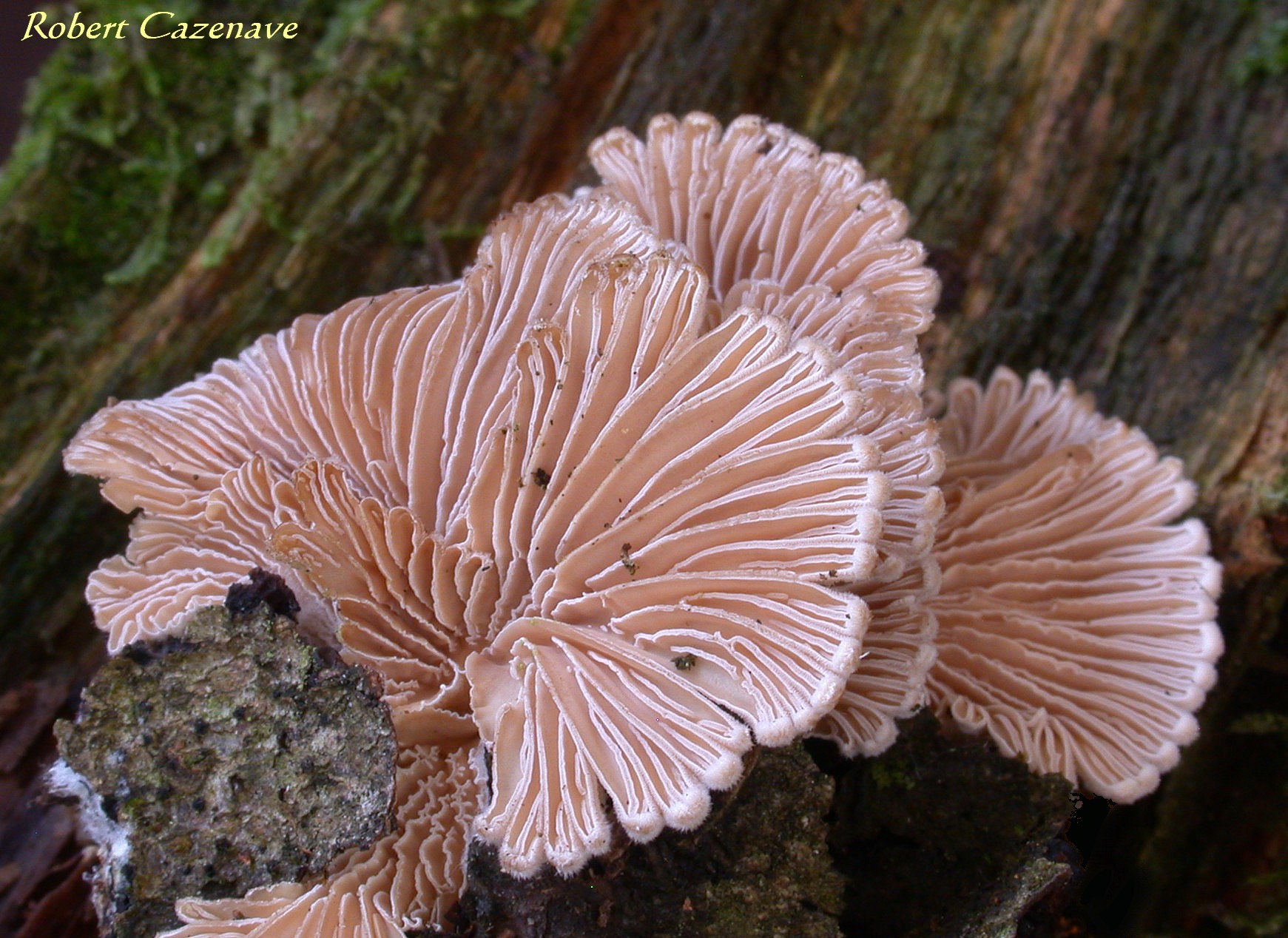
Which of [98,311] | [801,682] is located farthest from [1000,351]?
[98,311]

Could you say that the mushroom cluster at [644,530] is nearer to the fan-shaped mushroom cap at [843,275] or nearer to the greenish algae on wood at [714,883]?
the fan-shaped mushroom cap at [843,275]

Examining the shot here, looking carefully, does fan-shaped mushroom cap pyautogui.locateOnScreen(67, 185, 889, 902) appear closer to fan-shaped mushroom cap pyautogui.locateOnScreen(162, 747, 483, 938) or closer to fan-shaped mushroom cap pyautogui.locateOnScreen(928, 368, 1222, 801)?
fan-shaped mushroom cap pyautogui.locateOnScreen(162, 747, 483, 938)

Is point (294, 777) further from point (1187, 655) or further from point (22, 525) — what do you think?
point (1187, 655)

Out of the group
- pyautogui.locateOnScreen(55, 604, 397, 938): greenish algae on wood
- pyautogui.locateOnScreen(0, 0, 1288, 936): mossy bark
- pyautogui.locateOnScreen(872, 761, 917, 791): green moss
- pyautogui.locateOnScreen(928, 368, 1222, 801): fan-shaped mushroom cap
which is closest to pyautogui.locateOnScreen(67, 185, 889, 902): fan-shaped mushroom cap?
pyautogui.locateOnScreen(55, 604, 397, 938): greenish algae on wood

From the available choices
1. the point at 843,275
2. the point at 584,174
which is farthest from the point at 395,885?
the point at 584,174

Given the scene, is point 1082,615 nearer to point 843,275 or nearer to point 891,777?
point 891,777

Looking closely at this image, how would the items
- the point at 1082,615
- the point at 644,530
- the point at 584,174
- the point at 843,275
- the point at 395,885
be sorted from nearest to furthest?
the point at 644,530, the point at 395,885, the point at 843,275, the point at 1082,615, the point at 584,174
